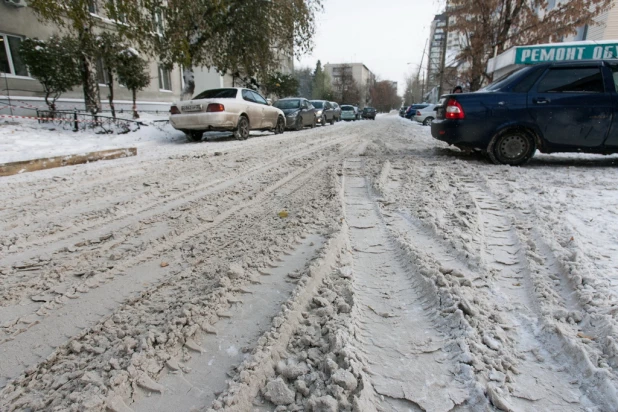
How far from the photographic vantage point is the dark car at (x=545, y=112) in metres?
5.43

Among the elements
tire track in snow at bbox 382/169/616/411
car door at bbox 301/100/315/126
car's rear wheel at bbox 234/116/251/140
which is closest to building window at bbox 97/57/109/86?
car door at bbox 301/100/315/126

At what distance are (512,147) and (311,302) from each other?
215 inches

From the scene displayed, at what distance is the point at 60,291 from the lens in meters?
2.09

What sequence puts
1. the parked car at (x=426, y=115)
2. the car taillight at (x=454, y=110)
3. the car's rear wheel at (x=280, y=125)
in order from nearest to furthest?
the car taillight at (x=454, y=110)
the car's rear wheel at (x=280, y=125)
the parked car at (x=426, y=115)

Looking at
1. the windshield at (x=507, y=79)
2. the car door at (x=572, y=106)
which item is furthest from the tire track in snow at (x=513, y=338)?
the windshield at (x=507, y=79)

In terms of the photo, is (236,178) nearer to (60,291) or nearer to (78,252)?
(78,252)

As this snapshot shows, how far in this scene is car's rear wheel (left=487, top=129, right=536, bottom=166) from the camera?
5.74 m

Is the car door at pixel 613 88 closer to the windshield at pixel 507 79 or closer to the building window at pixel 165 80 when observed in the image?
the windshield at pixel 507 79

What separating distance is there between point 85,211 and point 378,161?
14.7ft

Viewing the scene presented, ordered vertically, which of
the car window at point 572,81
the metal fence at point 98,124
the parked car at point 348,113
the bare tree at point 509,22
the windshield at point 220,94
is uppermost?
the bare tree at point 509,22

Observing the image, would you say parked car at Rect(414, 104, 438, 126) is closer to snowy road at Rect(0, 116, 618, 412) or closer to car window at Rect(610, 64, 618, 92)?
car window at Rect(610, 64, 618, 92)

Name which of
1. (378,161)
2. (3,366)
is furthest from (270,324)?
(378,161)

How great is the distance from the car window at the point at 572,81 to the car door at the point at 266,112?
323 inches

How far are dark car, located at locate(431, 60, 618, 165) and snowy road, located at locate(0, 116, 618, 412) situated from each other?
6.37 ft
